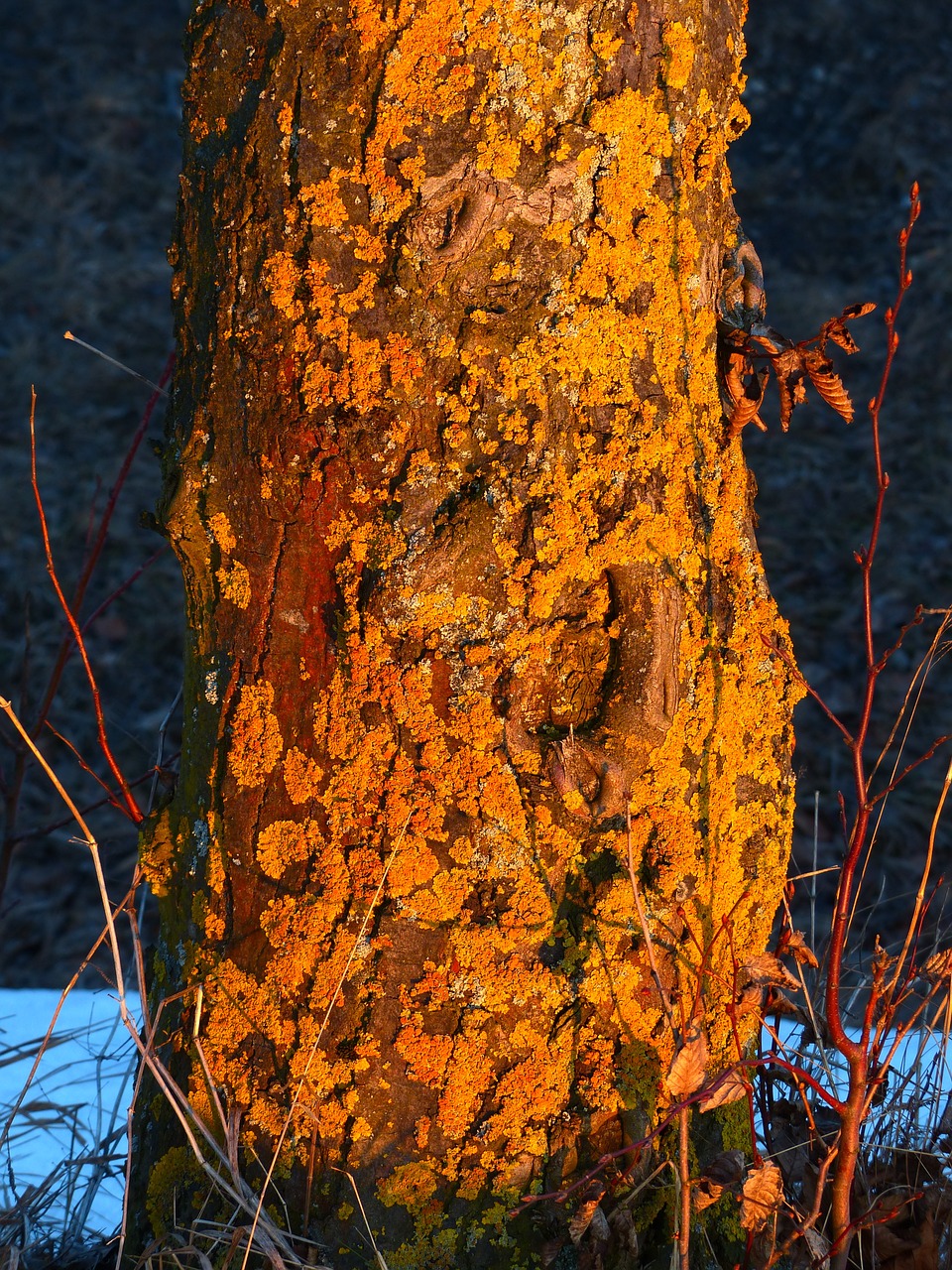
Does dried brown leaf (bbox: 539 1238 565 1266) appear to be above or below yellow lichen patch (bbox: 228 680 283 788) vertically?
below

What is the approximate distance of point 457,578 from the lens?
123 centimetres

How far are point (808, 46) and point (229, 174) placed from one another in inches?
263

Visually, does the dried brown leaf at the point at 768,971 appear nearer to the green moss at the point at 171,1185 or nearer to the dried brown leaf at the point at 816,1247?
the dried brown leaf at the point at 816,1247

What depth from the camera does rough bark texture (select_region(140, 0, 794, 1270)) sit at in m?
1.22

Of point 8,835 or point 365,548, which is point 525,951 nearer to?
point 365,548

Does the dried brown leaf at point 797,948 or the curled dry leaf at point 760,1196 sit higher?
the dried brown leaf at point 797,948

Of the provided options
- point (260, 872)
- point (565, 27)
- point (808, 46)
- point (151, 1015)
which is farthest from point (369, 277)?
point (808, 46)

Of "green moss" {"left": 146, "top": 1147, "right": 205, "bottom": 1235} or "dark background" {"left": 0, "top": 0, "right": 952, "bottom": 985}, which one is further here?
"dark background" {"left": 0, "top": 0, "right": 952, "bottom": 985}

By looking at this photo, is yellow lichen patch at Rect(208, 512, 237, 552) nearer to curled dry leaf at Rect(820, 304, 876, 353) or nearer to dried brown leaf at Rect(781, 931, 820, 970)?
curled dry leaf at Rect(820, 304, 876, 353)

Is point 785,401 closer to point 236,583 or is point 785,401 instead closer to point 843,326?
point 843,326

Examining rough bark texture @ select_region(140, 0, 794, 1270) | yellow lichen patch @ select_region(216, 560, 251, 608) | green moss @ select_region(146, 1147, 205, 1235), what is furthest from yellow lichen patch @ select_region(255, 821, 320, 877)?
green moss @ select_region(146, 1147, 205, 1235)

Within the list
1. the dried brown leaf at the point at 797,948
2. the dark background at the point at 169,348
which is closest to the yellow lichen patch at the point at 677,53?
the dried brown leaf at the point at 797,948

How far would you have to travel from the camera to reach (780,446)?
5496mm

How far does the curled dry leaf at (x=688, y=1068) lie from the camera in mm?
1183
